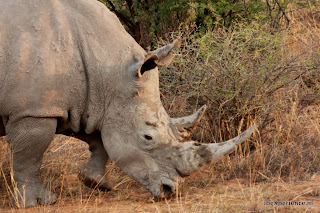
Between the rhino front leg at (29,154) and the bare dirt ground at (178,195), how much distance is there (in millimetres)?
126

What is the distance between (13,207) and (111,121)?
1.18 meters

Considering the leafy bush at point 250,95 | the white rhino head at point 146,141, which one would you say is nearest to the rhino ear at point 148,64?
the white rhino head at point 146,141

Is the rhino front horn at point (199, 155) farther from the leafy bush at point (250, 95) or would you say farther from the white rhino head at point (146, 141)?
the leafy bush at point (250, 95)

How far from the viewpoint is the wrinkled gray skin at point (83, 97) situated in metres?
4.85

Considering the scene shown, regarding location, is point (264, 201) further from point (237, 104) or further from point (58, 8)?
point (58, 8)

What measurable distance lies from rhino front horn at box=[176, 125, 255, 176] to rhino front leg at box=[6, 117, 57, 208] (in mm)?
1202

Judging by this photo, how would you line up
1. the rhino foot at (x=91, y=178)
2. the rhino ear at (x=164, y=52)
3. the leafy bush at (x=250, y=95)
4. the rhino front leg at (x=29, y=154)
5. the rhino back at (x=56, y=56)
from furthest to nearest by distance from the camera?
the leafy bush at (x=250, y=95) → the rhino foot at (x=91, y=178) → the rhino ear at (x=164, y=52) → the rhino front leg at (x=29, y=154) → the rhino back at (x=56, y=56)

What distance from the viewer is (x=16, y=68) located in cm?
480

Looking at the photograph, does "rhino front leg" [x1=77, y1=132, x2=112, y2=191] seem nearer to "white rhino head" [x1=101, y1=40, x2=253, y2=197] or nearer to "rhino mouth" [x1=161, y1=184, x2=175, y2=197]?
"white rhino head" [x1=101, y1=40, x2=253, y2=197]

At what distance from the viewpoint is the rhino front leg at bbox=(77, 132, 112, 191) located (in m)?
5.57

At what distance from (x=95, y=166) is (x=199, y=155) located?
1.16m

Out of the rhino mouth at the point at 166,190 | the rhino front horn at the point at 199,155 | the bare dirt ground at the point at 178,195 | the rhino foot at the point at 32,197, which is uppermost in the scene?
the rhino front horn at the point at 199,155

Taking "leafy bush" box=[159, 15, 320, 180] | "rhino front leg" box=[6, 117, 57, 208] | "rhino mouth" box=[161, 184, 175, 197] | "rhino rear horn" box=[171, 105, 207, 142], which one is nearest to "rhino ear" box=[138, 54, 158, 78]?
"rhino rear horn" box=[171, 105, 207, 142]

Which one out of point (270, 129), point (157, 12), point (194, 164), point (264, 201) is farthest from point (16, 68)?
point (157, 12)
